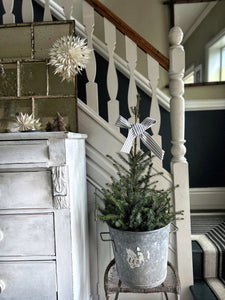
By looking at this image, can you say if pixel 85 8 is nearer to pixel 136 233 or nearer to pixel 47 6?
pixel 47 6

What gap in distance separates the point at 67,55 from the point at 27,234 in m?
0.82

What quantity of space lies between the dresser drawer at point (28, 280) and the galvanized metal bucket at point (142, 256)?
28 centimetres

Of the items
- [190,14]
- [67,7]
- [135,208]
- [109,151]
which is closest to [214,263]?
[135,208]

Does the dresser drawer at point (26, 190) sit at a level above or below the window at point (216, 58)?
below

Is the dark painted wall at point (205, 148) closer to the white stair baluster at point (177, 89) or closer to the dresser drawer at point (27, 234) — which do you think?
the white stair baluster at point (177, 89)

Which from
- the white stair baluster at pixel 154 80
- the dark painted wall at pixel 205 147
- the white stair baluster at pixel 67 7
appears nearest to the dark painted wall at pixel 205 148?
the dark painted wall at pixel 205 147

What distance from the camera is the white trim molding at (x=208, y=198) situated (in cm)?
190

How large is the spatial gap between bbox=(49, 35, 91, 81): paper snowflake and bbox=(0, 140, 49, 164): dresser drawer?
49cm

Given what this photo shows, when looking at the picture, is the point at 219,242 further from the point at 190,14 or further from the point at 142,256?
the point at 190,14

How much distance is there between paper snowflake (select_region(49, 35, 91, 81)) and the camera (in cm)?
107

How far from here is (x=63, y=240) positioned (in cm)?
81

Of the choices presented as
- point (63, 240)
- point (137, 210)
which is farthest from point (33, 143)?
point (137, 210)

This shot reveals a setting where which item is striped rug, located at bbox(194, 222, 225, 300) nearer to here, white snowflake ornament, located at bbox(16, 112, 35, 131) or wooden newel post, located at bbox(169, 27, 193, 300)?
wooden newel post, located at bbox(169, 27, 193, 300)

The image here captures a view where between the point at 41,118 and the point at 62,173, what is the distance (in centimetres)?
53
